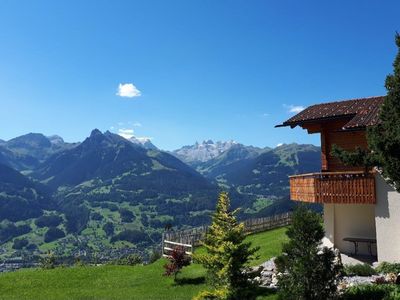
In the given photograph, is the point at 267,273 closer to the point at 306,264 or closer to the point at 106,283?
the point at 306,264

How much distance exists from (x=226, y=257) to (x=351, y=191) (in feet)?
30.3

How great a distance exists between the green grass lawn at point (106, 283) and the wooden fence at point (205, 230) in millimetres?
6465

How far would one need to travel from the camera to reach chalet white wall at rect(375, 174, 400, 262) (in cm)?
2292

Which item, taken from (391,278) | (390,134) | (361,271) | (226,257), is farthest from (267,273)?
(390,134)

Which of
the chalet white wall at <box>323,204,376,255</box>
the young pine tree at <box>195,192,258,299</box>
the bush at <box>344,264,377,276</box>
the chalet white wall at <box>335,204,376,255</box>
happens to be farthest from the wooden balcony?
the young pine tree at <box>195,192,258,299</box>

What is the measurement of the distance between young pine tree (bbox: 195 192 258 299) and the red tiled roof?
9.56 metres

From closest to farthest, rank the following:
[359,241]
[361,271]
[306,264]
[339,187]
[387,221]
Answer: [306,264] → [361,271] → [387,221] → [339,187] → [359,241]

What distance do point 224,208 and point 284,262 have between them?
13.7 ft

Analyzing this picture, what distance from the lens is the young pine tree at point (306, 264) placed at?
1619 cm

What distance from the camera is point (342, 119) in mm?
29312

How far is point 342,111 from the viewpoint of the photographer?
2952 centimetres

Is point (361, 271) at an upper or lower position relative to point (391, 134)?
lower

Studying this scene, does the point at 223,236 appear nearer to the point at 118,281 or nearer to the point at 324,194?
the point at 324,194

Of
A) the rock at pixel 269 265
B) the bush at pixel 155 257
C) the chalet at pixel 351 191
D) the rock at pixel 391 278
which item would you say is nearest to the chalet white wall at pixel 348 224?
the chalet at pixel 351 191
